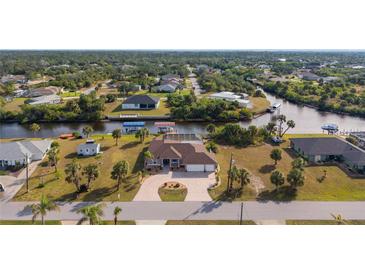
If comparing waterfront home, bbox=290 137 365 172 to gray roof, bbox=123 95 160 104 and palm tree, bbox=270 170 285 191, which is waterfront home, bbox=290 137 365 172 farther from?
gray roof, bbox=123 95 160 104

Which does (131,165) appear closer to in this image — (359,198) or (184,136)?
(184,136)

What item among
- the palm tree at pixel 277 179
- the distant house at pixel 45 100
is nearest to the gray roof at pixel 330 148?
the palm tree at pixel 277 179

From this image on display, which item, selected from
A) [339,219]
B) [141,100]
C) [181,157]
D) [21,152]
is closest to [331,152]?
[339,219]

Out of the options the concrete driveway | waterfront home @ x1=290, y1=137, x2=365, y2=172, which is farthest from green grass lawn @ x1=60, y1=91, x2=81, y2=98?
waterfront home @ x1=290, y1=137, x2=365, y2=172

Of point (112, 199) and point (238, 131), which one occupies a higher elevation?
point (238, 131)

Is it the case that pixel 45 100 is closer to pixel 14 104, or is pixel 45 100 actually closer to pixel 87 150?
pixel 14 104

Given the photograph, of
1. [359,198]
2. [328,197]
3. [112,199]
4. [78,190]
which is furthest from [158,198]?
[359,198]

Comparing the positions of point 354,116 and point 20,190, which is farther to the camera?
point 354,116
